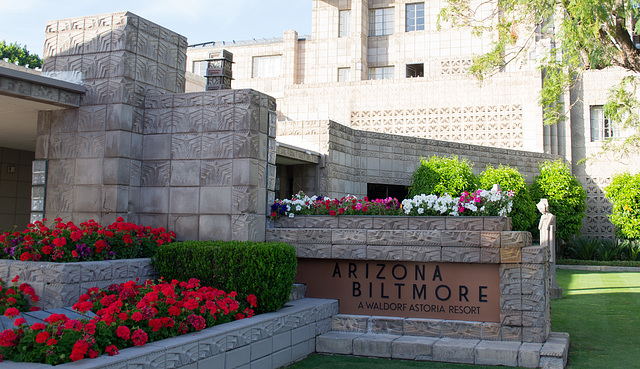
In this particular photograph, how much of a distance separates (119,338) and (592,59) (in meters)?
7.11

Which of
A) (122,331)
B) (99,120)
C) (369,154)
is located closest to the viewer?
(122,331)

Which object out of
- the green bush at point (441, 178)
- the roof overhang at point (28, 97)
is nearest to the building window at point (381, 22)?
the green bush at point (441, 178)

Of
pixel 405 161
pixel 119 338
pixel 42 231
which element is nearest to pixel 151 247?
pixel 42 231

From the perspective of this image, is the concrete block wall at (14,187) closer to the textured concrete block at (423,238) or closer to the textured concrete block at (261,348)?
the textured concrete block at (261,348)

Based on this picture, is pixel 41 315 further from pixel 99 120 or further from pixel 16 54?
pixel 16 54

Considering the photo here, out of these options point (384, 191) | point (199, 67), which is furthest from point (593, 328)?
point (199, 67)

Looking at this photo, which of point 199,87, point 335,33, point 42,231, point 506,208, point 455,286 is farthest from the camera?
point 335,33

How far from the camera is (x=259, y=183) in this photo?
7781 mm

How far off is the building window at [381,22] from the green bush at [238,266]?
21836 millimetres

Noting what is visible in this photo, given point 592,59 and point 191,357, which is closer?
point 191,357

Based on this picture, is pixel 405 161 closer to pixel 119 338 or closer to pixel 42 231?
pixel 42 231

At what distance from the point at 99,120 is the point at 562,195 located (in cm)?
1677

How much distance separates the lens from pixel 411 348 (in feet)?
22.1

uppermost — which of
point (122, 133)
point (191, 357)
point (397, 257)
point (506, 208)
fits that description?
point (122, 133)
